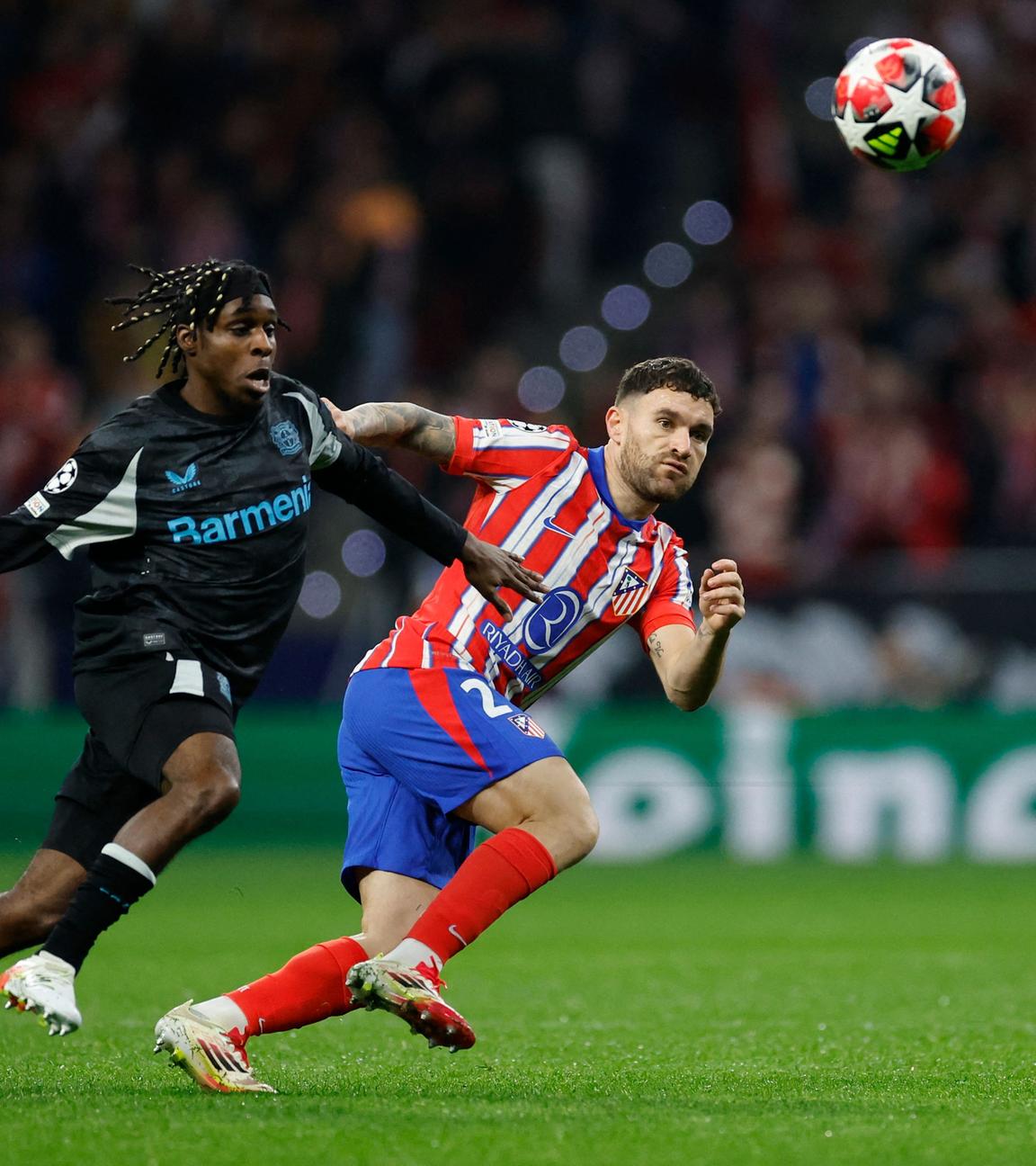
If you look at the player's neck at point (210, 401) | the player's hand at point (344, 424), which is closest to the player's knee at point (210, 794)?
the player's neck at point (210, 401)

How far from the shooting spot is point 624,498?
5473 mm

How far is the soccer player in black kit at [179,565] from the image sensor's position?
4.89m

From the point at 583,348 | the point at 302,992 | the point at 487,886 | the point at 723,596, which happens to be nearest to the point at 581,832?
the point at 487,886

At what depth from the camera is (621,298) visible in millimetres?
15227

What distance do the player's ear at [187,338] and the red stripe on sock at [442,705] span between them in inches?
41.6

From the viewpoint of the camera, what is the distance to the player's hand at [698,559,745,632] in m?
5.02

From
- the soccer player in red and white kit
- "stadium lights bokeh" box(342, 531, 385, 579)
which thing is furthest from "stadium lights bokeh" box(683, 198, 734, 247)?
the soccer player in red and white kit

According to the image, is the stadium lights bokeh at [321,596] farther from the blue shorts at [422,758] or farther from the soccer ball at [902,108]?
the blue shorts at [422,758]

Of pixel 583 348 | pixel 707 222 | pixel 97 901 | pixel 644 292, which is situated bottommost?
pixel 97 901

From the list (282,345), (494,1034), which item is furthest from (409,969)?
(282,345)

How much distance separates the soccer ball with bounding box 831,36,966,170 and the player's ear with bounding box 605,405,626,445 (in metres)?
2.25

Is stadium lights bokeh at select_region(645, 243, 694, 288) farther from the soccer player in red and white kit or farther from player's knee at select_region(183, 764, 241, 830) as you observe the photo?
player's knee at select_region(183, 764, 241, 830)

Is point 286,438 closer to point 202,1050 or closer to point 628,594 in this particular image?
point 628,594

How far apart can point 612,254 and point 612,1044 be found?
10.3m
